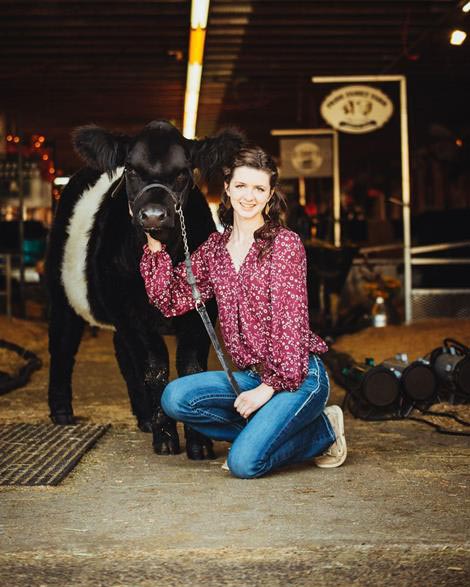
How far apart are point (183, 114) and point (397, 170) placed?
12339 millimetres

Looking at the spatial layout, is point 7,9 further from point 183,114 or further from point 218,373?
point 183,114

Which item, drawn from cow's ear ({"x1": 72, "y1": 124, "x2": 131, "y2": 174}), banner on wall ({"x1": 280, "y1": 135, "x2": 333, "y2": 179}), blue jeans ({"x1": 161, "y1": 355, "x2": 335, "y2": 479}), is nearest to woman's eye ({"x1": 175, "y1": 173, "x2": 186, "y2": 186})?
cow's ear ({"x1": 72, "y1": 124, "x2": 131, "y2": 174})

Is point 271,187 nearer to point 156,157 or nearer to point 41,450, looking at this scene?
point 156,157

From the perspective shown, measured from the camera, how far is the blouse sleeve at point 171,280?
529 centimetres

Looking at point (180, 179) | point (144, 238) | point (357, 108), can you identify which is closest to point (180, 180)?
point (180, 179)

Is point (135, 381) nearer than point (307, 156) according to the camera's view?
Yes

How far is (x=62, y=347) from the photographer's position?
7121 millimetres

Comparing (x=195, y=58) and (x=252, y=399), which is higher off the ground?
(x=195, y=58)

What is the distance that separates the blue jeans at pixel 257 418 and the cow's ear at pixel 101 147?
58.9 inches

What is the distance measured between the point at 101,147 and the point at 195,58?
729 centimetres

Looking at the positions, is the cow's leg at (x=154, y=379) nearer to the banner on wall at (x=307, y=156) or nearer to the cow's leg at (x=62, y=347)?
the cow's leg at (x=62, y=347)

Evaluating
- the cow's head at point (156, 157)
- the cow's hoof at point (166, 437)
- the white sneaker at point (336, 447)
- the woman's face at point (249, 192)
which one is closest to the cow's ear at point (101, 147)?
the cow's head at point (156, 157)

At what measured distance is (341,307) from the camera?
48.1 feet

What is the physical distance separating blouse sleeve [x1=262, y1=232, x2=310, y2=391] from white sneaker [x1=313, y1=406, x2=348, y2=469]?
347 millimetres
